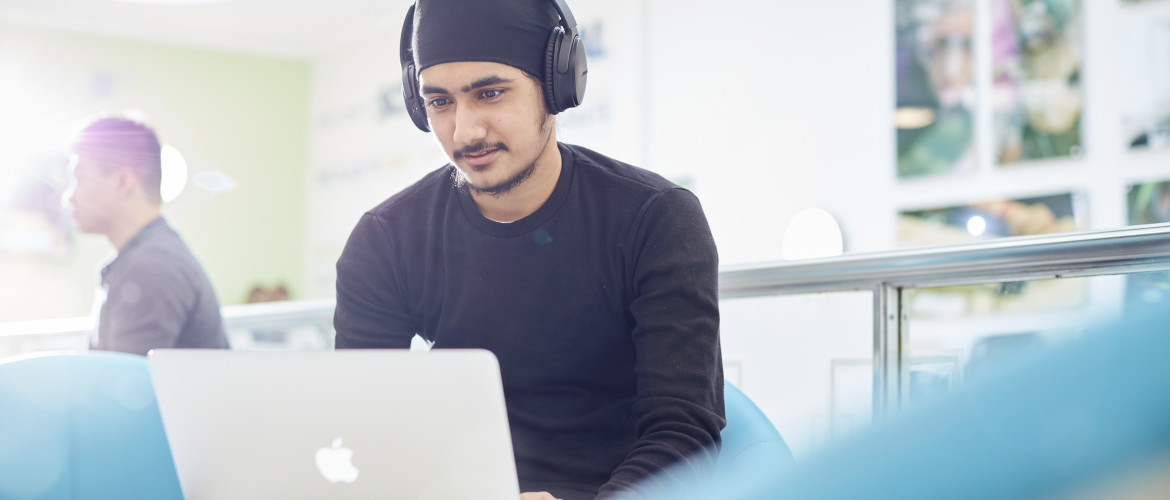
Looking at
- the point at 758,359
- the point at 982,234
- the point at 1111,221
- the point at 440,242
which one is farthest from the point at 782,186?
the point at 440,242

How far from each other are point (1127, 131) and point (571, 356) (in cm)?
272

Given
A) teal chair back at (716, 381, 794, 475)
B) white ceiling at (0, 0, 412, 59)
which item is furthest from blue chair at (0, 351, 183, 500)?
white ceiling at (0, 0, 412, 59)

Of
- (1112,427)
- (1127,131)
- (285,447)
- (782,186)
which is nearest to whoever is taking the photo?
(1112,427)

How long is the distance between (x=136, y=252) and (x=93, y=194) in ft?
0.94

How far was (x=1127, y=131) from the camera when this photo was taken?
318 centimetres

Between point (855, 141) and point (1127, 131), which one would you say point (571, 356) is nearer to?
point (1127, 131)

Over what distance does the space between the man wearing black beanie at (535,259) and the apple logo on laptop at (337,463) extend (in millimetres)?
376

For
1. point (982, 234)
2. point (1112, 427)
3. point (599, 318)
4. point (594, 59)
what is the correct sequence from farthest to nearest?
point (594, 59) < point (982, 234) < point (599, 318) < point (1112, 427)

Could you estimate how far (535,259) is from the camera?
1.23m

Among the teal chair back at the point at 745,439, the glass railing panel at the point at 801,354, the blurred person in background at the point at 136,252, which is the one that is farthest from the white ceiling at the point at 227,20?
the teal chair back at the point at 745,439

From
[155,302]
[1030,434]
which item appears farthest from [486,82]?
[155,302]

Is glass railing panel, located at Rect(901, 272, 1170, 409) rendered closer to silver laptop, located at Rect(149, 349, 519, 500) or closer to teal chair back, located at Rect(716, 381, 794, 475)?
teal chair back, located at Rect(716, 381, 794, 475)

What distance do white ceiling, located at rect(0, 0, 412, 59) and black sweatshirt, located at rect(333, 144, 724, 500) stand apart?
192 inches

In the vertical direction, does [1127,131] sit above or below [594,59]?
below
